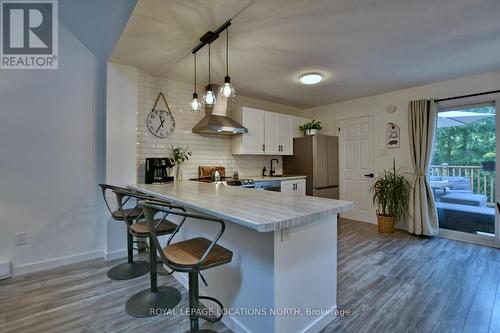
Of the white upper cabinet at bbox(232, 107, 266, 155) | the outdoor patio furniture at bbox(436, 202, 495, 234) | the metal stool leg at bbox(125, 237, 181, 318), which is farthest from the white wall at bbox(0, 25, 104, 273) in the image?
the outdoor patio furniture at bbox(436, 202, 495, 234)

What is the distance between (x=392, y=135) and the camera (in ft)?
14.1

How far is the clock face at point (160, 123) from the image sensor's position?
136 inches

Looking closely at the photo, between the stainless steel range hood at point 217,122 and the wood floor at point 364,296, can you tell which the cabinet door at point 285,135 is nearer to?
the stainless steel range hood at point 217,122

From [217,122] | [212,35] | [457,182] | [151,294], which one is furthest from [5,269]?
[457,182]

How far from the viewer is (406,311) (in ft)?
6.26

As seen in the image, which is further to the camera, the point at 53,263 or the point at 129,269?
the point at 53,263

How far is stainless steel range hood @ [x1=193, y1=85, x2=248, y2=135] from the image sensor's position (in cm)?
347

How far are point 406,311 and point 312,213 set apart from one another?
1.42 metres

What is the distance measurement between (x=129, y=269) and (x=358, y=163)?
4379 mm

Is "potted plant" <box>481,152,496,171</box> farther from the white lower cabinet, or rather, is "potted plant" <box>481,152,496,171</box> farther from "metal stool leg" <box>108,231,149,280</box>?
"metal stool leg" <box>108,231,149,280</box>

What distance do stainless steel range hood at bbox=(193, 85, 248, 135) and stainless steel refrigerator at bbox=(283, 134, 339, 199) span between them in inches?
58.7

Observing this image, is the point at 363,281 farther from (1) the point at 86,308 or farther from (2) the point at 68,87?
(2) the point at 68,87

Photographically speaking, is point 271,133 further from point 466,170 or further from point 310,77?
point 466,170
